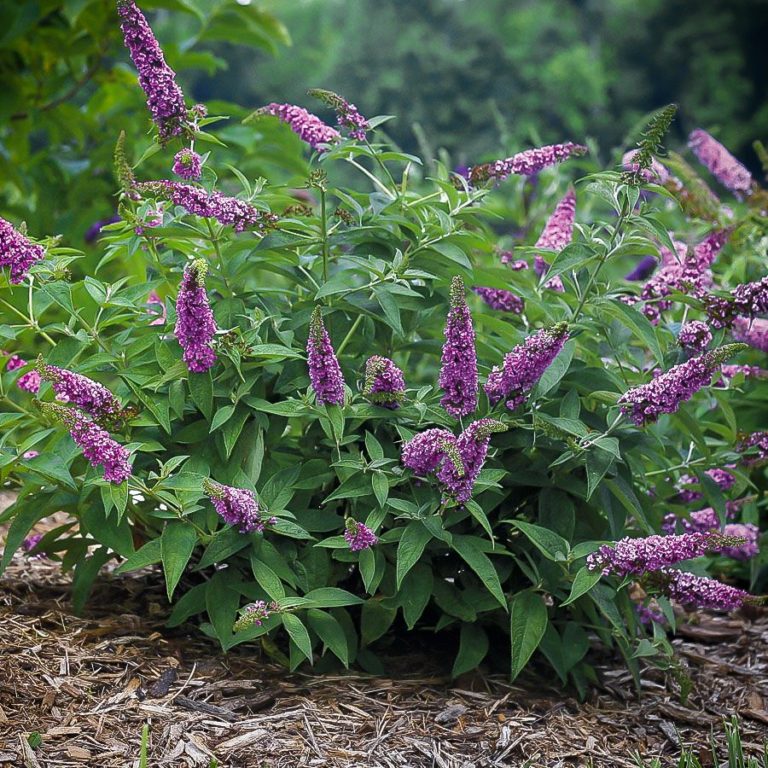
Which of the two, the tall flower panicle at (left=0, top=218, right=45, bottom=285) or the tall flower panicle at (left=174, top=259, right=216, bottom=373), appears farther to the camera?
the tall flower panicle at (left=0, top=218, right=45, bottom=285)

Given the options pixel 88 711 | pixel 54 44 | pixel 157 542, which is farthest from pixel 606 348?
pixel 54 44

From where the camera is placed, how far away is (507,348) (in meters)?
3.03

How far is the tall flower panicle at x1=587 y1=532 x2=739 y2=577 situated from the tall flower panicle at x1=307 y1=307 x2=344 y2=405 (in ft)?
2.65

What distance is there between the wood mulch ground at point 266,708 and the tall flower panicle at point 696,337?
3.67 feet

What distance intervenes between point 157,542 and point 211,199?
0.96 meters

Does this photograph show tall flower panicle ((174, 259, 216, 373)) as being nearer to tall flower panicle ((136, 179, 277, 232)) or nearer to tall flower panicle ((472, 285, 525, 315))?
tall flower panicle ((136, 179, 277, 232))

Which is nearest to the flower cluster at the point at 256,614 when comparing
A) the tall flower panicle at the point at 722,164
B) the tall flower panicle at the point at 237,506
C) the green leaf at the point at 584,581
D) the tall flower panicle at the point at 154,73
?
the tall flower panicle at the point at 237,506

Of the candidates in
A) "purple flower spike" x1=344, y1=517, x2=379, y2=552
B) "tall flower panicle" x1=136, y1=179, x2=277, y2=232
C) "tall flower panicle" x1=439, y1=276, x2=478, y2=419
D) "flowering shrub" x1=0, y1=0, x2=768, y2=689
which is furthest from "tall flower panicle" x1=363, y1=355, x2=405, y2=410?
"tall flower panicle" x1=136, y1=179, x2=277, y2=232

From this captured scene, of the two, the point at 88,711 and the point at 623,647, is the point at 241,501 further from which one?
the point at 623,647

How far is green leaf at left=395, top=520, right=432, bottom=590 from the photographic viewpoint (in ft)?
7.84

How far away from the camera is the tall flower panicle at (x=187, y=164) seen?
2469 millimetres

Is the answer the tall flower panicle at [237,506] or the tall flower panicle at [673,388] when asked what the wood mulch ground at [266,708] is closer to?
the tall flower panicle at [237,506]

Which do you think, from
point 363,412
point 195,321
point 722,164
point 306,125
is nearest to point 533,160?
point 306,125

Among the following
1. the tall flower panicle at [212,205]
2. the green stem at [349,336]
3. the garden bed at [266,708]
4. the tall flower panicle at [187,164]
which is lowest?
the garden bed at [266,708]
